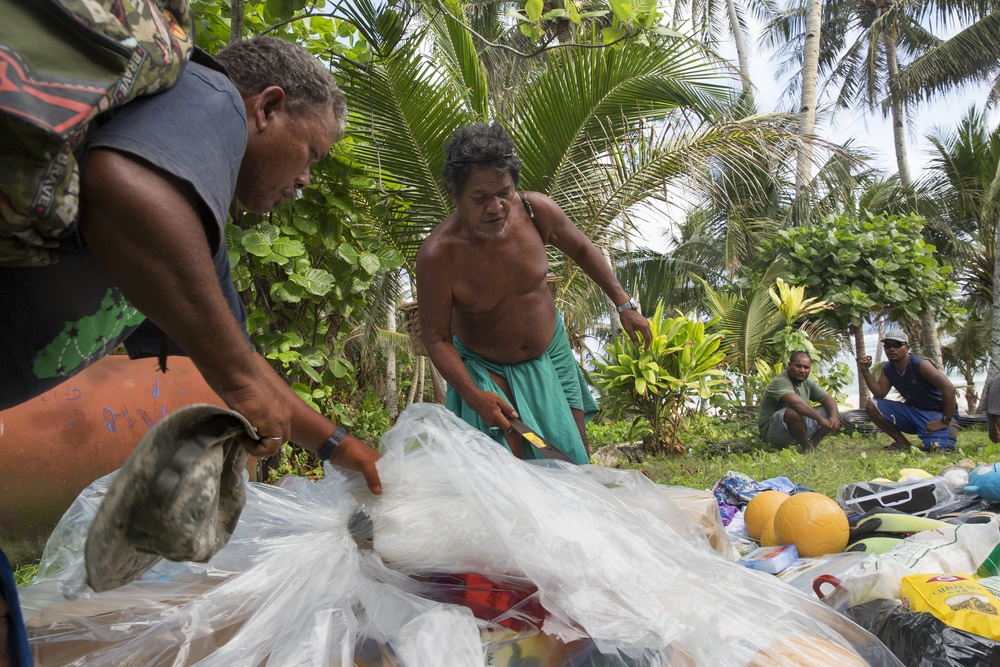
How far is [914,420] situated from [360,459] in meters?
6.57

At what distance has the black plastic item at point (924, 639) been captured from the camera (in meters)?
1.51

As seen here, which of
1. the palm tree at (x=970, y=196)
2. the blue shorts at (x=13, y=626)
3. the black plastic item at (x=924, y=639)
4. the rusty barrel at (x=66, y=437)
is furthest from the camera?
the palm tree at (x=970, y=196)

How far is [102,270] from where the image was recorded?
1188 millimetres

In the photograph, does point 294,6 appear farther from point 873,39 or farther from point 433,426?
point 873,39

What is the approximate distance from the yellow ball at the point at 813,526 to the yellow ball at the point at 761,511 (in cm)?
23

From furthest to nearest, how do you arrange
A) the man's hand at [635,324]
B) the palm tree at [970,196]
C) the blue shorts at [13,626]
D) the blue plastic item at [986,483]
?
the palm tree at [970,196] → the man's hand at [635,324] → the blue plastic item at [986,483] → the blue shorts at [13,626]

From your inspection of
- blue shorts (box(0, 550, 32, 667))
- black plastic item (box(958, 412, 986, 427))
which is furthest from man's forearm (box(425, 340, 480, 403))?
black plastic item (box(958, 412, 986, 427))

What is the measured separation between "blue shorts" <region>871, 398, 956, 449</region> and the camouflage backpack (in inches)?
276

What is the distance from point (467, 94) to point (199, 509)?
4.81 metres

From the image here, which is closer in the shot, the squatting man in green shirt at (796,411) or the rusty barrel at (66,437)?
the rusty barrel at (66,437)

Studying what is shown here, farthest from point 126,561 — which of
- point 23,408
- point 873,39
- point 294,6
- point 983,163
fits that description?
point 873,39

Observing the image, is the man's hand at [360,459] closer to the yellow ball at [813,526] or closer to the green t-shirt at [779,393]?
the yellow ball at [813,526]

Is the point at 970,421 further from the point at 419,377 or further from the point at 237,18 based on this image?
the point at 237,18

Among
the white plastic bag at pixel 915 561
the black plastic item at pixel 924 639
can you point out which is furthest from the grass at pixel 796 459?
the black plastic item at pixel 924 639
